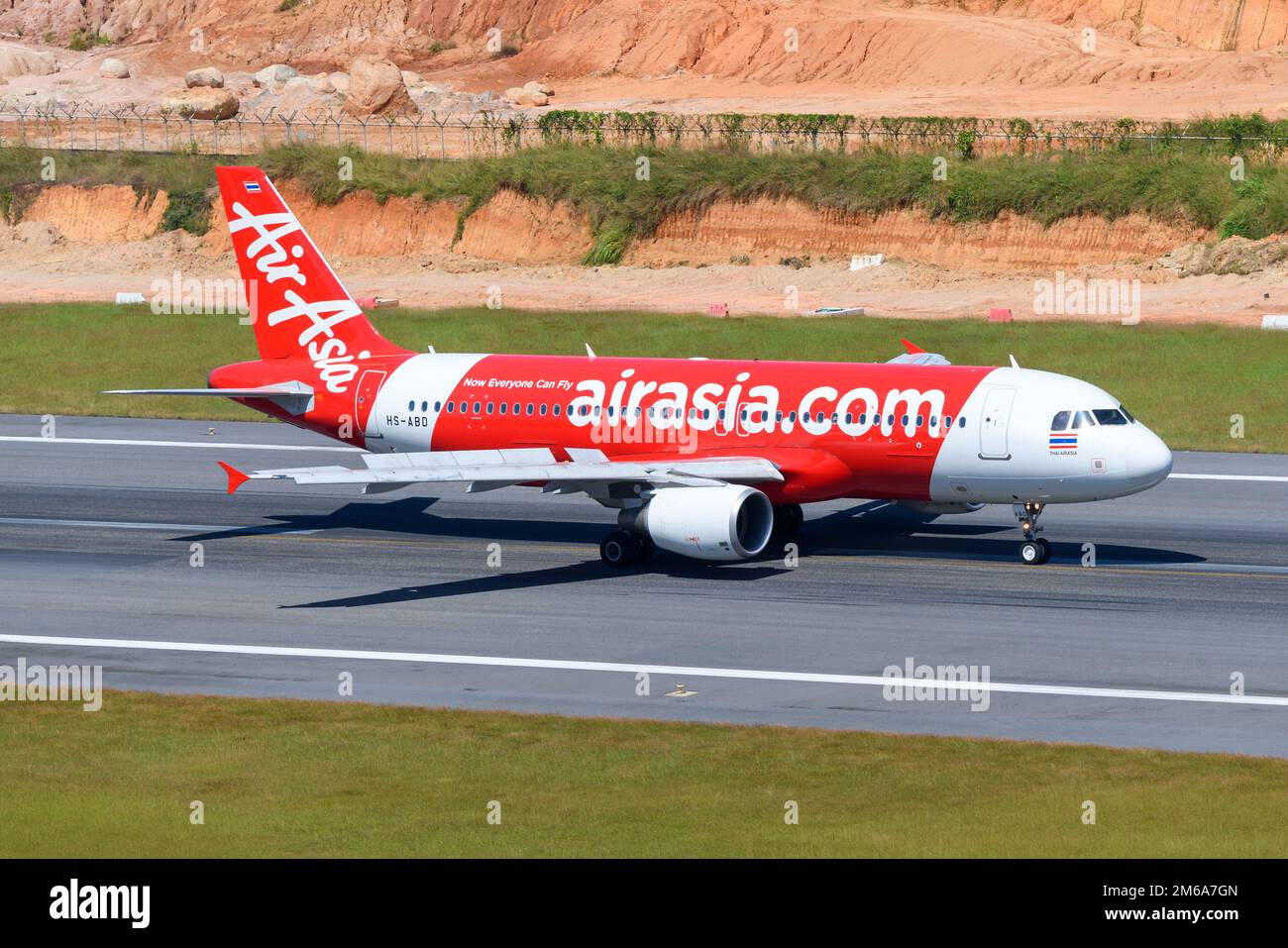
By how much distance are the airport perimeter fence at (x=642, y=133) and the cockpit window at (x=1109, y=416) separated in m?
55.4

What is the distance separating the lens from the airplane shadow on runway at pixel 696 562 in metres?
39.5

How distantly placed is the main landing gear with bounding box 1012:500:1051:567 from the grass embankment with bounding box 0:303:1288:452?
18382 millimetres

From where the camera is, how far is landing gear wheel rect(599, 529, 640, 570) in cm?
4022

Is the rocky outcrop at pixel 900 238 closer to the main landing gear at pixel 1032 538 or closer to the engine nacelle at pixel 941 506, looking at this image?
the engine nacelle at pixel 941 506

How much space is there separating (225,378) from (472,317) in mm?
33386

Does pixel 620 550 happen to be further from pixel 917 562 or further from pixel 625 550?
pixel 917 562

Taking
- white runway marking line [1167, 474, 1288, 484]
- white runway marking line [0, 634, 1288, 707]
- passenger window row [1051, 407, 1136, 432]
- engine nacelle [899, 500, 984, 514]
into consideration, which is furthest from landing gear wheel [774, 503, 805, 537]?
white runway marking line [1167, 474, 1288, 484]

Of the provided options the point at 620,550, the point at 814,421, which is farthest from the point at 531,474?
the point at 814,421

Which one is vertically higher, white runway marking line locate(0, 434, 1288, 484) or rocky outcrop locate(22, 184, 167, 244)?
rocky outcrop locate(22, 184, 167, 244)

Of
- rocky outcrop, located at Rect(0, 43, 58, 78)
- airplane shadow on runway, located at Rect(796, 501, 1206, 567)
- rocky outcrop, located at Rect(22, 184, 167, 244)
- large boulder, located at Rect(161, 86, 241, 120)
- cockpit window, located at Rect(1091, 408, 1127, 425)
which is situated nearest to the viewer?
cockpit window, located at Rect(1091, 408, 1127, 425)

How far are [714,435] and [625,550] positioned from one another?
10.7ft

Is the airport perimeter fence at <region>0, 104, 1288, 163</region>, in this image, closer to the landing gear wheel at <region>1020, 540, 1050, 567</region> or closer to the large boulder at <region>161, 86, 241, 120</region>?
the large boulder at <region>161, 86, 241, 120</region>

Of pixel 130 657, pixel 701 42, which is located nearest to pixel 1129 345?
pixel 130 657

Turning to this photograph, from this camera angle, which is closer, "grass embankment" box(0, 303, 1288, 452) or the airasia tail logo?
the airasia tail logo
